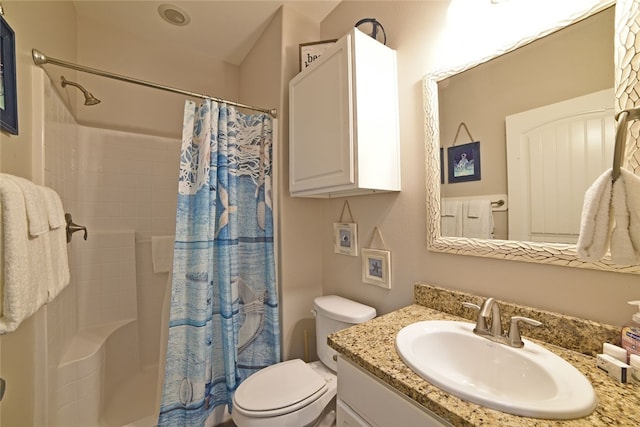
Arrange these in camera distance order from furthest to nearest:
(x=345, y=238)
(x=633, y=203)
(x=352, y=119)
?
(x=345, y=238)
(x=352, y=119)
(x=633, y=203)

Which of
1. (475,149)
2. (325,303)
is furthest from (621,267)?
(325,303)

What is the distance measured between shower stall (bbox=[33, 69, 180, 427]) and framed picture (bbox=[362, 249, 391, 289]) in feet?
4.52

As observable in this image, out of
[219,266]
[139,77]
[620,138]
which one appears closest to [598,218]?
[620,138]

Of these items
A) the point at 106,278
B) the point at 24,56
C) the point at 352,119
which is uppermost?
the point at 24,56

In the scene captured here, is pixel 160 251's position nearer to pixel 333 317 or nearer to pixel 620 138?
pixel 333 317

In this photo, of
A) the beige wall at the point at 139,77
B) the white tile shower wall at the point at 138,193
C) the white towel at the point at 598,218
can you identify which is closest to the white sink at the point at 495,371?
the white towel at the point at 598,218

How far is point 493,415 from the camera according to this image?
1.68 ft

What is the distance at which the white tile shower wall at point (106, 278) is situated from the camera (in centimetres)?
172

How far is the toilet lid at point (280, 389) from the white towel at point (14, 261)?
0.82 m

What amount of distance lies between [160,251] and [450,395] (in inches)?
80.4

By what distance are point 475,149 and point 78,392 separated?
2213 millimetres

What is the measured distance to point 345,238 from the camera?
1.55 metres

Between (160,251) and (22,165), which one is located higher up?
(22,165)

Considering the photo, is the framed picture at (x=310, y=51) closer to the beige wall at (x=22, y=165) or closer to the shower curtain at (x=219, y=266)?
the shower curtain at (x=219, y=266)
